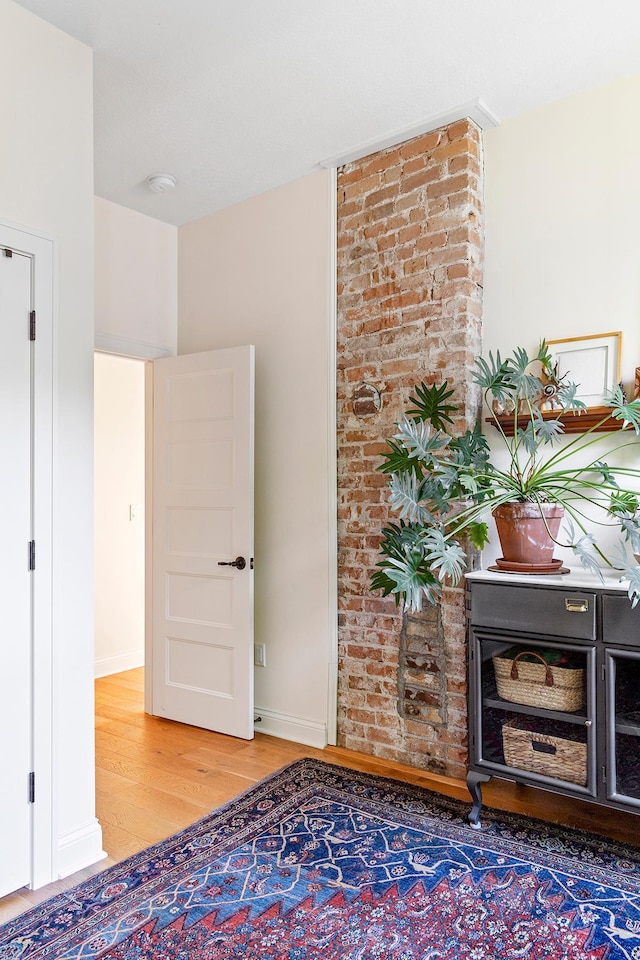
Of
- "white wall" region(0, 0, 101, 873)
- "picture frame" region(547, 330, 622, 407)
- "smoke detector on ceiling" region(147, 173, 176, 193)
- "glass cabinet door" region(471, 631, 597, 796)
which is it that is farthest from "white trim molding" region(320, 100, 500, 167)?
"glass cabinet door" region(471, 631, 597, 796)

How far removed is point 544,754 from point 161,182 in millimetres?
3164

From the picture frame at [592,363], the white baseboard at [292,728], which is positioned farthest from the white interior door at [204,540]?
the picture frame at [592,363]

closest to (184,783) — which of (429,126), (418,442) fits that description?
(418,442)

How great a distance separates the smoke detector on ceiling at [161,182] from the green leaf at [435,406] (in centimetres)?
174

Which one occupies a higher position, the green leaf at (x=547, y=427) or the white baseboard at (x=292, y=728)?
the green leaf at (x=547, y=427)

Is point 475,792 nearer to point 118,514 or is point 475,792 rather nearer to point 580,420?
point 580,420

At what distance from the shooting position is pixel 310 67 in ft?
8.48

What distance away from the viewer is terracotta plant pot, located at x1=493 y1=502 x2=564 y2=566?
249 centimetres

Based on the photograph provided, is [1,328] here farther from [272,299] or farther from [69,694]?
[272,299]

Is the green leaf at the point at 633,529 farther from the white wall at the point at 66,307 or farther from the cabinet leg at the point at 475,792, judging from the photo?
the white wall at the point at 66,307

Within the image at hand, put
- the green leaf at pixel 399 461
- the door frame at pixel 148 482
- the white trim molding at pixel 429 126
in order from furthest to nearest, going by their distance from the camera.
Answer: the door frame at pixel 148 482, the white trim molding at pixel 429 126, the green leaf at pixel 399 461

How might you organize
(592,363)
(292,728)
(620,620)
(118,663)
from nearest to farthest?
(620,620)
(592,363)
(292,728)
(118,663)

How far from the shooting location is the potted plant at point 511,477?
2459 millimetres

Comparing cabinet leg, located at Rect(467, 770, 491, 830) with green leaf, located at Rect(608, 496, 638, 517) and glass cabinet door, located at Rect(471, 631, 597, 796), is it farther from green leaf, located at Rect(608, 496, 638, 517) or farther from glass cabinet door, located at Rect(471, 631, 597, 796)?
green leaf, located at Rect(608, 496, 638, 517)
